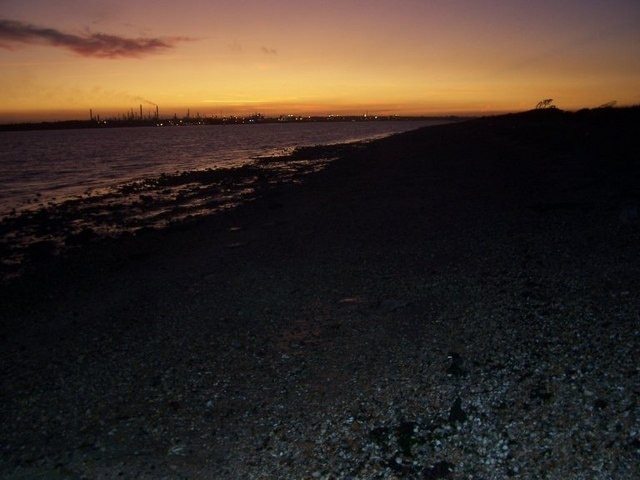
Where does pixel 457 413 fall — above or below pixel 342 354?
above

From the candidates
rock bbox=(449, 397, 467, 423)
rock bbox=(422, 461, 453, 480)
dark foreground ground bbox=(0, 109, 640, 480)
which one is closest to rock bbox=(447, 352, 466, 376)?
dark foreground ground bbox=(0, 109, 640, 480)

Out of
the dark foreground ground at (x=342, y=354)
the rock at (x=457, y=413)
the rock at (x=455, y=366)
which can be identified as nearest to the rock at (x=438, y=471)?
the dark foreground ground at (x=342, y=354)

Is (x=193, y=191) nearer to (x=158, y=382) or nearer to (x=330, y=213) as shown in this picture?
(x=330, y=213)

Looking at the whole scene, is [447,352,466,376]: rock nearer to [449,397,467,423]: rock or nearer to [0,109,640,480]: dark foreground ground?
[0,109,640,480]: dark foreground ground

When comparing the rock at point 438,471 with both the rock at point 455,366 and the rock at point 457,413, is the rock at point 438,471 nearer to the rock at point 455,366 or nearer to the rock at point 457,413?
the rock at point 457,413

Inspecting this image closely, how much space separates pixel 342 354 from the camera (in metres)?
8.04

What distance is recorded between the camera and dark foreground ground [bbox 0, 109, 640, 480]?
220 inches

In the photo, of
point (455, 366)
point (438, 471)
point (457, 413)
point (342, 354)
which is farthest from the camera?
point (342, 354)

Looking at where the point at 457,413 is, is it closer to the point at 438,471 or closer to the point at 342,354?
the point at 438,471

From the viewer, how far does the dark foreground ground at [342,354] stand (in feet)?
18.3

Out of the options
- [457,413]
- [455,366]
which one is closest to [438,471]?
[457,413]

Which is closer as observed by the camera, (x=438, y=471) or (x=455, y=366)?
(x=438, y=471)

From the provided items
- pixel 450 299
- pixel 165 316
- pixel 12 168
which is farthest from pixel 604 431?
pixel 12 168

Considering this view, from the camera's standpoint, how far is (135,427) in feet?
21.3
